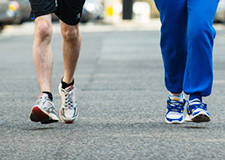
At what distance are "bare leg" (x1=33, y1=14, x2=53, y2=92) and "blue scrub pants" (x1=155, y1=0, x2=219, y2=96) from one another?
0.83 metres

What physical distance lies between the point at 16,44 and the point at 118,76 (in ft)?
22.8

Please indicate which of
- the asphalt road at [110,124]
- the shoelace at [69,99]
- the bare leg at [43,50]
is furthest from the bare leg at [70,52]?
the asphalt road at [110,124]

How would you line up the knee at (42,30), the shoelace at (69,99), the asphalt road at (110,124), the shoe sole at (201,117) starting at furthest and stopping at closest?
the shoelace at (69,99) → the knee at (42,30) → the shoe sole at (201,117) → the asphalt road at (110,124)

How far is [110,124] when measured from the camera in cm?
418

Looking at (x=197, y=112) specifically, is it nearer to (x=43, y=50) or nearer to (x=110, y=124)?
(x=110, y=124)

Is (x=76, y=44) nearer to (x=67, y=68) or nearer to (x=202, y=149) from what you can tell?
(x=67, y=68)

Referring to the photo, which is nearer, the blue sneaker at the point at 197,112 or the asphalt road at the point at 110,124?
the asphalt road at the point at 110,124

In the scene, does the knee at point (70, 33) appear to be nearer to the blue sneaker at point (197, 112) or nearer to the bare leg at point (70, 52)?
the bare leg at point (70, 52)

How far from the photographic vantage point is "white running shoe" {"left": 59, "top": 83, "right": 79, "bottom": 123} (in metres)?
4.22

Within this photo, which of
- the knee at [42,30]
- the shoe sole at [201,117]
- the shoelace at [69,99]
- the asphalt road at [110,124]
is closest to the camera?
the asphalt road at [110,124]

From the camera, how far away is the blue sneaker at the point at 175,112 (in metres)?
4.13

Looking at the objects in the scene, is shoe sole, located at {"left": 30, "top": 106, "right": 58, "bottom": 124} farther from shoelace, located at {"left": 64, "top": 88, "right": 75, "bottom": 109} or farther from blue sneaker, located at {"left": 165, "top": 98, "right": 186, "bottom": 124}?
blue sneaker, located at {"left": 165, "top": 98, "right": 186, "bottom": 124}

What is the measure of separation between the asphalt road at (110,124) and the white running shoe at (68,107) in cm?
7

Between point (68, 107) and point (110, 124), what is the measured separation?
13.7 inches
